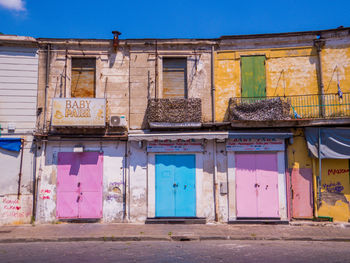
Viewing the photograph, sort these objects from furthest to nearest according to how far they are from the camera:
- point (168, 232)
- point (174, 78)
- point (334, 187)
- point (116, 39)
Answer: point (174, 78) < point (116, 39) < point (334, 187) < point (168, 232)

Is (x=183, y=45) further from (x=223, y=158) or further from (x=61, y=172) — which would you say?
(x=61, y=172)

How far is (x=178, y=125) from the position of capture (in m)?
12.3

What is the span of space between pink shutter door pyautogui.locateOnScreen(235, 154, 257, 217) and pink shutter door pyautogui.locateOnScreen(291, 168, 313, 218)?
1.55 m

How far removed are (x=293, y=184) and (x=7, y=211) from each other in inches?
442

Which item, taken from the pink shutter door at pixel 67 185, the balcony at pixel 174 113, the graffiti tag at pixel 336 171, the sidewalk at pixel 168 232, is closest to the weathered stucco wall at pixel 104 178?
the pink shutter door at pixel 67 185

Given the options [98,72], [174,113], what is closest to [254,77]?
[174,113]

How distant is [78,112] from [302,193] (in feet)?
30.7

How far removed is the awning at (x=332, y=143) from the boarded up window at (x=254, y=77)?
8.64 feet

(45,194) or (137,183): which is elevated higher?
(137,183)

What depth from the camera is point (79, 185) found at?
40.7ft

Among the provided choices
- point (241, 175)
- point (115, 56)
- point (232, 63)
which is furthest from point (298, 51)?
point (115, 56)

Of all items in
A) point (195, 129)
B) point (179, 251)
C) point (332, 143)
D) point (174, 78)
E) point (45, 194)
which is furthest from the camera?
point (174, 78)

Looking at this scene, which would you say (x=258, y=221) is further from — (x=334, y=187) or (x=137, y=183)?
(x=137, y=183)

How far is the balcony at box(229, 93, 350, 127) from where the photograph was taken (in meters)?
12.1
